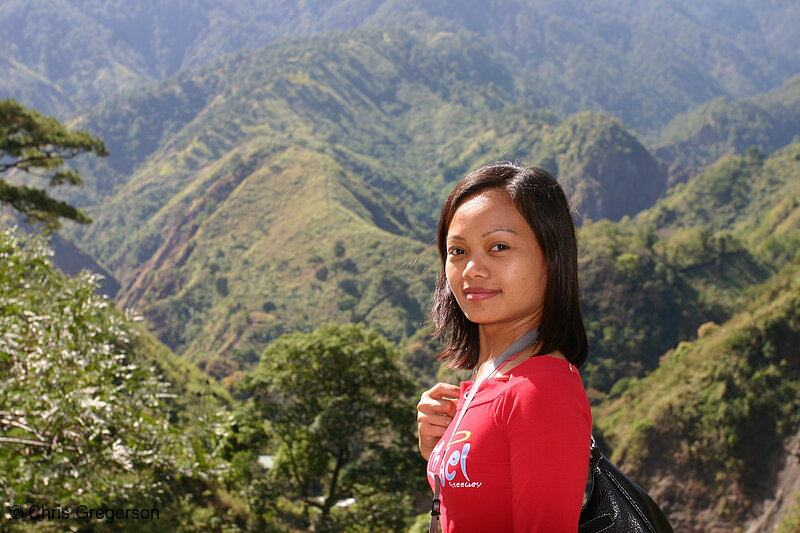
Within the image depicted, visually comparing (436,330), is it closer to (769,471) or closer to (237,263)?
(769,471)

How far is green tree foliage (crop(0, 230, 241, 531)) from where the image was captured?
18.6 feet

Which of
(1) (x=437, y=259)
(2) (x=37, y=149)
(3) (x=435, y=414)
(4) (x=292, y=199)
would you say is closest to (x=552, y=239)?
(3) (x=435, y=414)

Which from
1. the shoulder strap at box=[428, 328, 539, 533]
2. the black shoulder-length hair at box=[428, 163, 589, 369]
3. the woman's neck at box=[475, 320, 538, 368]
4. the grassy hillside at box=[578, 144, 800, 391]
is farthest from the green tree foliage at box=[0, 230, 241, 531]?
the grassy hillside at box=[578, 144, 800, 391]

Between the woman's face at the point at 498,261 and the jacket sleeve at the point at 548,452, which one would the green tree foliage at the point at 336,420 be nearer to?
the woman's face at the point at 498,261

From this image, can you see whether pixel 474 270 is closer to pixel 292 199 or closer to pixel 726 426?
pixel 726 426

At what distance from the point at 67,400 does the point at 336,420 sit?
1023cm

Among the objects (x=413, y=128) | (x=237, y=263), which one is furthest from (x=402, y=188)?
(x=237, y=263)

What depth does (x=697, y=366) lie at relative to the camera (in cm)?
3086

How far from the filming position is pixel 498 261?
1.91 m

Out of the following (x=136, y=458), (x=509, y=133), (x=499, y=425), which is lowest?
(x=136, y=458)

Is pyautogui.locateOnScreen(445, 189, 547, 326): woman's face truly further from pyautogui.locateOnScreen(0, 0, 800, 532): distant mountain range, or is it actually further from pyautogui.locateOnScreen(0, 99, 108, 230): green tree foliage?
pyautogui.locateOnScreen(0, 99, 108, 230): green tree foliage

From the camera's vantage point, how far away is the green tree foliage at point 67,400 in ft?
18.6

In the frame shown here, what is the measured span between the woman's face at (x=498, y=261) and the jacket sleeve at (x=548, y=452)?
0.92ft

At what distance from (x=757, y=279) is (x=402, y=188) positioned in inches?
3977
